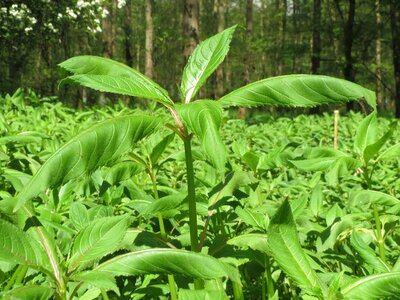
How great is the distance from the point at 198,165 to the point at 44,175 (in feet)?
8.54

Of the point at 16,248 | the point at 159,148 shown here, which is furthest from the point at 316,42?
the point at 16,248

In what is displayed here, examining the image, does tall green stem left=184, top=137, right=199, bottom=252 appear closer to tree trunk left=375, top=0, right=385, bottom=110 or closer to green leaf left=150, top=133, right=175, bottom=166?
green leaf left=150, top=133, right=175, bottom=166

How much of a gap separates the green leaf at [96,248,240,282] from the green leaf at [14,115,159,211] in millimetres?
244

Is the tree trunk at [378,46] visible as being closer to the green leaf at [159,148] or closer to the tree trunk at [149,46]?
the tree trunk at [149,46]

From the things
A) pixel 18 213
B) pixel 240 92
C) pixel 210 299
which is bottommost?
pixel 210 299

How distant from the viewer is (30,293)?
1.03 metres

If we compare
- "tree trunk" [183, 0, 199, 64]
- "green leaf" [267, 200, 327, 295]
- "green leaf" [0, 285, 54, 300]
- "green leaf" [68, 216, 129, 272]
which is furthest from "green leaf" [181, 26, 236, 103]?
"tree trunk" [183, 0, 199, 64]

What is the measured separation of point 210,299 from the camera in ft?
3.53

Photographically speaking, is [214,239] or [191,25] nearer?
[214,239]

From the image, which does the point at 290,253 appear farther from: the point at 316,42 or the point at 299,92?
the point at 316,42

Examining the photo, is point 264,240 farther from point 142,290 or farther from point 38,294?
point 38,294

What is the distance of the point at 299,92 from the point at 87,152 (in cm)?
54

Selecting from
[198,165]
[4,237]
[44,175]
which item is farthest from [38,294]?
[198,165]

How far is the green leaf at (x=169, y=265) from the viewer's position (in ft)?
3.67
